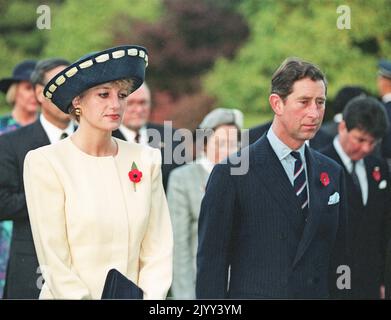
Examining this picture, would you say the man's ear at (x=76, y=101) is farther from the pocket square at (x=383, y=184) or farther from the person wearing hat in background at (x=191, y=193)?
A: the pocket square at (x=383, y=184)

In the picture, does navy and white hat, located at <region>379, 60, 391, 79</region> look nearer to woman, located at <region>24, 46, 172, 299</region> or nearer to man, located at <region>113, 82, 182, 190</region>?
man, located at <region>113, 82, 182, 190</region>

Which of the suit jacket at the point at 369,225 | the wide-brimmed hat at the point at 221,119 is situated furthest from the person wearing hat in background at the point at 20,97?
the suit jacket at the point at 369,225

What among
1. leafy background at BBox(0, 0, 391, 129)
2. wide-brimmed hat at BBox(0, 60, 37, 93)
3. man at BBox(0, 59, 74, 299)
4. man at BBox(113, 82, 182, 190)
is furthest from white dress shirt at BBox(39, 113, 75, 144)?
leafy background at BBox(0, 0, 391, 129)

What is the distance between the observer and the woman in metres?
4.84

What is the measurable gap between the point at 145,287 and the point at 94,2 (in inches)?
989

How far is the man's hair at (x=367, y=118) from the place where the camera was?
23.8 ft

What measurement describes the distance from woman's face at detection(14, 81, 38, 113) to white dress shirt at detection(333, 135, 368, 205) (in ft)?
8.23

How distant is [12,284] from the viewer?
20.7ft

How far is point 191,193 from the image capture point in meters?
7.59

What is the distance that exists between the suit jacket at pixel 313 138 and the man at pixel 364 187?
0.82 feet

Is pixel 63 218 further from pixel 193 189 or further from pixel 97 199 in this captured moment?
pixel 193 189

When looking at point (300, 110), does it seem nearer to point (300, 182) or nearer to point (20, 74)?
point (300, 182)

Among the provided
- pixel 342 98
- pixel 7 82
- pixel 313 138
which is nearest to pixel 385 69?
pixel 342 98

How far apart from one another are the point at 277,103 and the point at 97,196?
1.11m
